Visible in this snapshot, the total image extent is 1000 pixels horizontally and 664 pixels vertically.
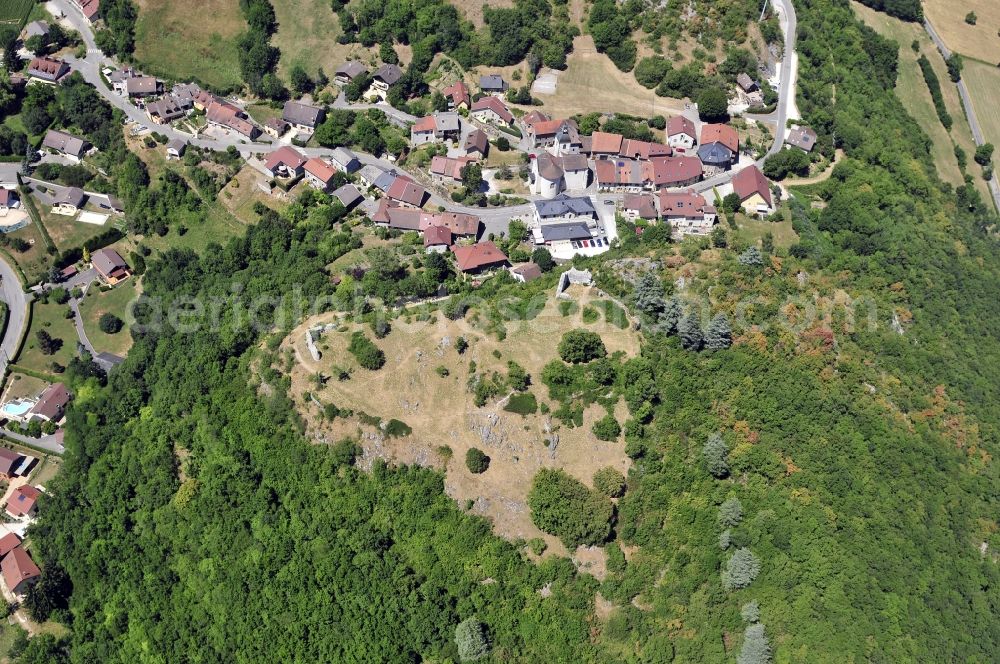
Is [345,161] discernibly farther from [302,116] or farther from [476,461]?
[476,461]

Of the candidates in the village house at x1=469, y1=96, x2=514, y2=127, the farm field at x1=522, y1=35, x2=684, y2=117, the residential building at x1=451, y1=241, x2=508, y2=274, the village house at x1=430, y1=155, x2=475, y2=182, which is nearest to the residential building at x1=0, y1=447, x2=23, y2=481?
the residential building at x1=451, y1=241, x2=508, y2=274

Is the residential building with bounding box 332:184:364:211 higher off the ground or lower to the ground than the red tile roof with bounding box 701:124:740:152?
lower

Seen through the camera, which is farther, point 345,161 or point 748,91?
point 748,91

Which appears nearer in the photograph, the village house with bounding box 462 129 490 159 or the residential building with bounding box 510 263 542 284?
the residential building with bounding box 510 263 542 284

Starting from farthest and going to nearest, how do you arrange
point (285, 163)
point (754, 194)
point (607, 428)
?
point (285, 163), point (754, 194), point (607, 428)

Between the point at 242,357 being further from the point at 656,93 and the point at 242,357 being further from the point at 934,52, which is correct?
the point at 934,52

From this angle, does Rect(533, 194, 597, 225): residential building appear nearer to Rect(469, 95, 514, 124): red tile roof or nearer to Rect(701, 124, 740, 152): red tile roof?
Rect(469, 95, 514, 124): red tile roof

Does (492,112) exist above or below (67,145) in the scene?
above

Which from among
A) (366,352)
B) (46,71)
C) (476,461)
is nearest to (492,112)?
(366,352)
